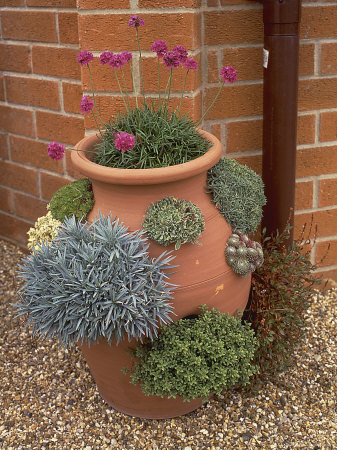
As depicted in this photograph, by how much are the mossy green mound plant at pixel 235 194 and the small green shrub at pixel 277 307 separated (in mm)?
249

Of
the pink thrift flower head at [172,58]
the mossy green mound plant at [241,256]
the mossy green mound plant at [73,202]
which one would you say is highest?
the pink thrift flower head at [172,58]

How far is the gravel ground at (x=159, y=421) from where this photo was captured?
1.99 metres

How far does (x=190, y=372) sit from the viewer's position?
181cm

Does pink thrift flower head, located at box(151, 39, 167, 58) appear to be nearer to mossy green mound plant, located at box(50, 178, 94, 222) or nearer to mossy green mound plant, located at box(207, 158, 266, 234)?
mossy green mound plant, located at box(207, 158, 266, 234)

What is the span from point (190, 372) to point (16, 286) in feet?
4.92

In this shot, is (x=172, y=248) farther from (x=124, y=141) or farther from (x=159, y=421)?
(x=159, y=421)

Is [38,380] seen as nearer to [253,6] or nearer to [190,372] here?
[190,372]

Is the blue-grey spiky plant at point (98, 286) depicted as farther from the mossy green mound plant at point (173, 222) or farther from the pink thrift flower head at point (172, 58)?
the pink thrift flower head at point (172, 58)

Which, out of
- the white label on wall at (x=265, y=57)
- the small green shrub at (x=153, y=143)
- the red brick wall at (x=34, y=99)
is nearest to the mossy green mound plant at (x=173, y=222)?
the small green shrub at (x=153, y=143)

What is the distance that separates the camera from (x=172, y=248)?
1.84m

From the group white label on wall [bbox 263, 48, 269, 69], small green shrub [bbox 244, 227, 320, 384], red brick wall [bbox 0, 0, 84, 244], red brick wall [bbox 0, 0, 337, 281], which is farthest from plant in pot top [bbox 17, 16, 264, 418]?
red brick wall [bbox 0, 0, 84, 244]

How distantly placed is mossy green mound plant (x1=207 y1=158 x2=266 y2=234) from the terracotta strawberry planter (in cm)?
4

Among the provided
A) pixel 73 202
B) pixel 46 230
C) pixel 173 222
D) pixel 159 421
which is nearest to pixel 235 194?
pixel 173 222

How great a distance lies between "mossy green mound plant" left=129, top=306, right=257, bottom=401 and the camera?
71.2 inches
